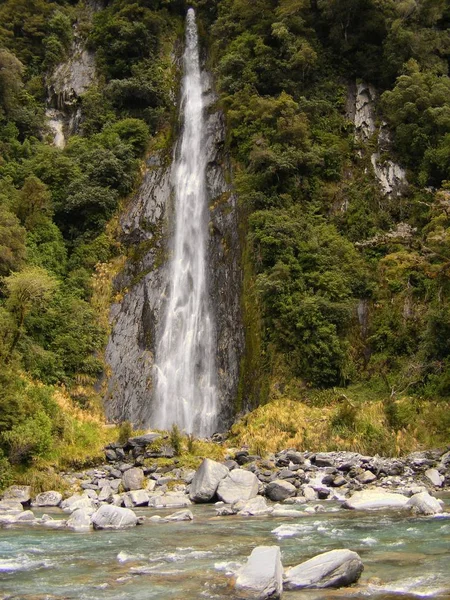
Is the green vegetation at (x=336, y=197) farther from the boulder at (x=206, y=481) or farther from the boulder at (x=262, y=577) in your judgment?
the boulder at (x=262, y=577)

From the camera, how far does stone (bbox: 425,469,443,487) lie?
1452cm

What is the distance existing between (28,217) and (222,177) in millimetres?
9834

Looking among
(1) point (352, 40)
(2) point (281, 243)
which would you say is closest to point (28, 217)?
(2) point (281, 243)

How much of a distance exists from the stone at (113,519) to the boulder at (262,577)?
5.12 m

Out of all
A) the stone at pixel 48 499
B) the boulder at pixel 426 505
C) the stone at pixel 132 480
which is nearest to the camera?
the boulder at pixel 426 505

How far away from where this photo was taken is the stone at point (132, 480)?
613 inches

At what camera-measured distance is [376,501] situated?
40.4 ft

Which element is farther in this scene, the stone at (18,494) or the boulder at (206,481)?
the stone at (18,494)

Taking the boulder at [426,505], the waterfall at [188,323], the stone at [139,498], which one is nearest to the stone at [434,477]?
the boulder at [426,505]

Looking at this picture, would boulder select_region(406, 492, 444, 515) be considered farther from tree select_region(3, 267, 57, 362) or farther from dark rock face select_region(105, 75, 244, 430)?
tree select_region(3, 267, 57, 362)

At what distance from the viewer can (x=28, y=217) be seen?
2848 centimetres

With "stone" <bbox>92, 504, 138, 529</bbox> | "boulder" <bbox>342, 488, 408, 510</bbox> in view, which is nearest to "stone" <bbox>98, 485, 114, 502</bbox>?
"stone" <bbox>92, 504, 138, 529</bbox>

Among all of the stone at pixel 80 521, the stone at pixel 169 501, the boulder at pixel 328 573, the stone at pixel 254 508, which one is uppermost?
the boulder at pixel 328 573

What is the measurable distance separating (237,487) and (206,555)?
5473 mm
